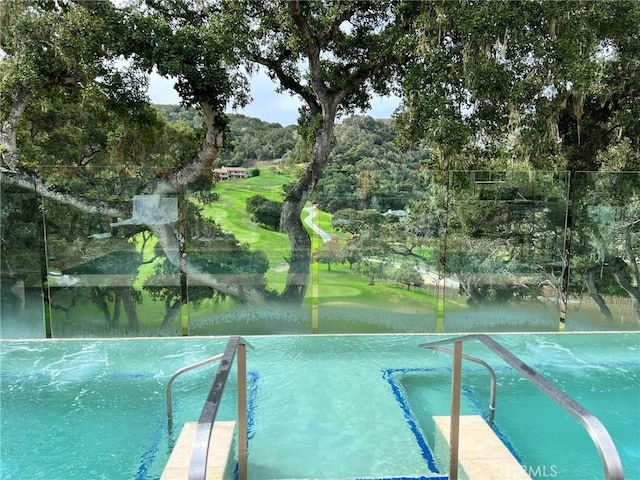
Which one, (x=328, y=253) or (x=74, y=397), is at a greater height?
(x=328, y=253)

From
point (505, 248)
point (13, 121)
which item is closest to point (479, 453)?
point (505, 248)

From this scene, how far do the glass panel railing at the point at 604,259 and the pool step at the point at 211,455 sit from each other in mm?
4162

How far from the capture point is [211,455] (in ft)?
8.03

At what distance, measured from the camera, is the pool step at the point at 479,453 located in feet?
7.72

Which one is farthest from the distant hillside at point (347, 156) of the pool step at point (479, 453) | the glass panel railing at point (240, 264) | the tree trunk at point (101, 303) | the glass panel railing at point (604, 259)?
the pool step at point (479, 453)

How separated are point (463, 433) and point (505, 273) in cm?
289

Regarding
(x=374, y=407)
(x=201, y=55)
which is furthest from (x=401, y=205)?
(x=201, y=55)

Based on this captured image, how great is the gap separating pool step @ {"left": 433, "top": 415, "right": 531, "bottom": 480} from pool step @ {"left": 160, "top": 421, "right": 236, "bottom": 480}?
1187 mm

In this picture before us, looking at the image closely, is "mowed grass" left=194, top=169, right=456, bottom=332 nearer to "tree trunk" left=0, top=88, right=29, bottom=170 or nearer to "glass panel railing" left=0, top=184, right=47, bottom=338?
"glass panel railing" left=0, top=184, right=47, bottom=338

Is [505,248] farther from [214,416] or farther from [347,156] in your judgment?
[347,156]

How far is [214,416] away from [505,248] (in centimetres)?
443

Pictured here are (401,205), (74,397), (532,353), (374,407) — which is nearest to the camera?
(374,407)

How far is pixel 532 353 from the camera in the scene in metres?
4.65

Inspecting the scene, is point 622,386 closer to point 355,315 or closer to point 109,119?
point 355,315
